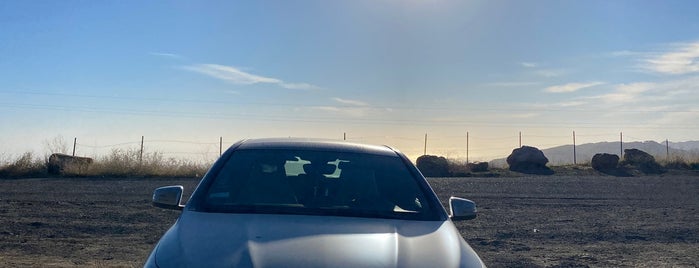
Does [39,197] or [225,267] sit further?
[39,197]

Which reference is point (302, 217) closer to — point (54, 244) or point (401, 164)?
point (401, 164)

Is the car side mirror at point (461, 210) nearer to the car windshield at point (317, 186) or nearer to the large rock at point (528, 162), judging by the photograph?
the car windshield at point (317, 186)

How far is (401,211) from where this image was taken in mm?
4906

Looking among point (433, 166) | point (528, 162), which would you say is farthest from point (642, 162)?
point (433, 166)

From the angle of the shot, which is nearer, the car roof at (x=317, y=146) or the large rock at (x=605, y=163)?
the car roof at (x=317, y=146)

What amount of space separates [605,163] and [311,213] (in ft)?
90.7

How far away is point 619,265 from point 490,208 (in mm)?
6462

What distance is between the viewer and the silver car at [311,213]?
3773 mm

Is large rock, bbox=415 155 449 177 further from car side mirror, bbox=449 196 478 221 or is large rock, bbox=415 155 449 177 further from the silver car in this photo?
the silver car

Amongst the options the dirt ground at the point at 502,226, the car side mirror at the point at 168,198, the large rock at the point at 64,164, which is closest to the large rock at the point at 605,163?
the dirt ground at the point at 502,226

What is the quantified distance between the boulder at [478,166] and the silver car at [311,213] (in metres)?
24.1

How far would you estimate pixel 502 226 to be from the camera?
12.6 metres

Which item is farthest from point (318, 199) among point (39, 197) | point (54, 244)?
point (39, 197)

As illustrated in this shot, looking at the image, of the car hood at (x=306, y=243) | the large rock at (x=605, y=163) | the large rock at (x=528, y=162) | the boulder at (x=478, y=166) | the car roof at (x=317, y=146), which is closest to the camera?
the car hood at (x=306, y=243)
